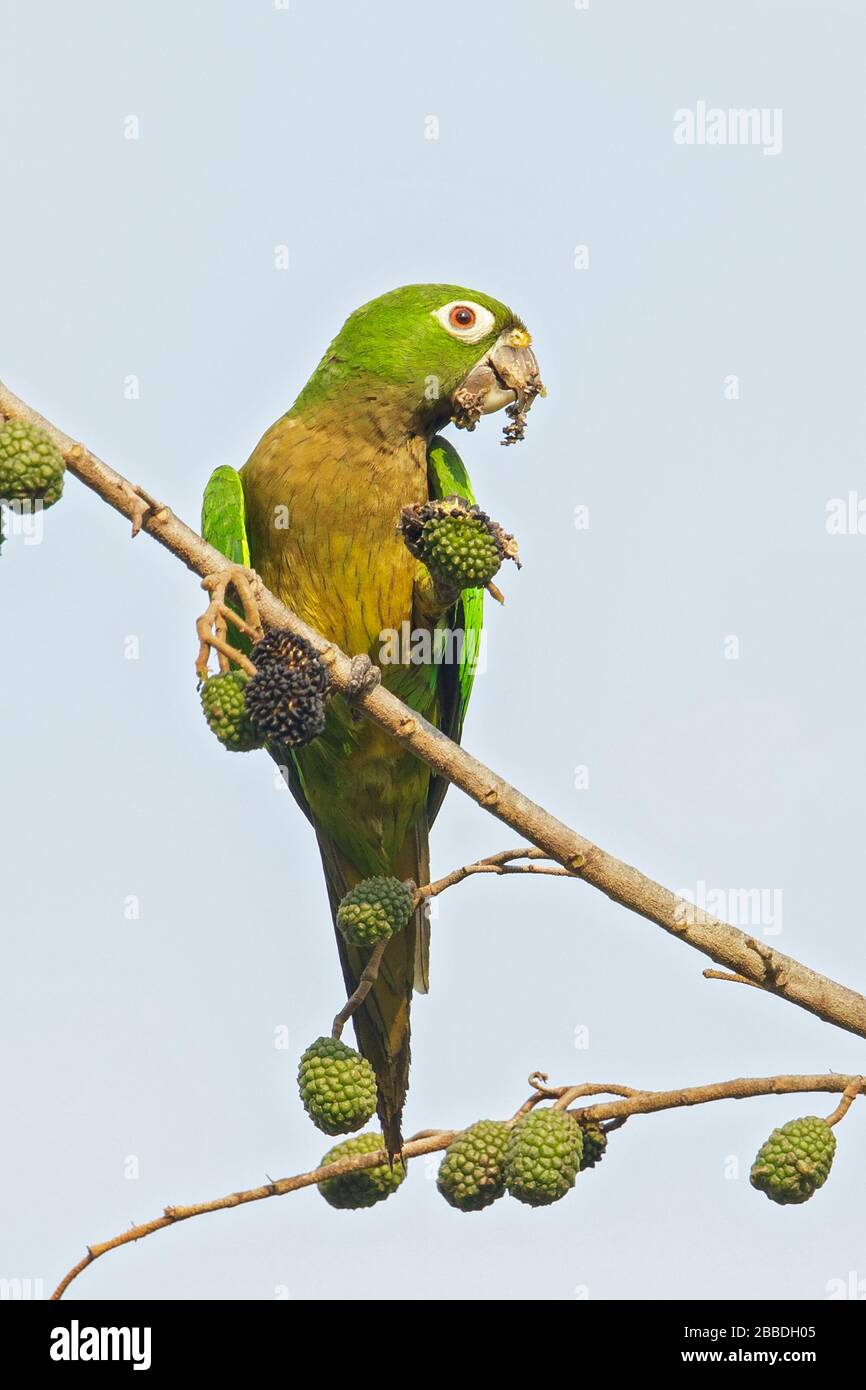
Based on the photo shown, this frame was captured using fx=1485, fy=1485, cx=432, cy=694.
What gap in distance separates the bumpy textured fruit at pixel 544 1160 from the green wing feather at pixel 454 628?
3.20 meters

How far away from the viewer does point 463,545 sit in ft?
16.0

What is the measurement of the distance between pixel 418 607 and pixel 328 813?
1115mm

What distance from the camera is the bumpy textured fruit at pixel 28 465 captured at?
376 centimetres

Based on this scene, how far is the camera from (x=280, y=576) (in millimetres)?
6957

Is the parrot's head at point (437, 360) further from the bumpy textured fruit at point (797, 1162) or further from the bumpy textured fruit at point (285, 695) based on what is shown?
the bumpy textured fruit at point (797, 1162)

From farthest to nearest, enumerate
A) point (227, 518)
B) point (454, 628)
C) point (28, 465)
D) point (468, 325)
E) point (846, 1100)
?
1. point (468, 325)
2. point (454, 628)
3. point (227, 518)
4. point (846, 1100)
5. point (28, 465)

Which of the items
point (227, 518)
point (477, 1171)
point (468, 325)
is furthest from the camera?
point (468, 325)

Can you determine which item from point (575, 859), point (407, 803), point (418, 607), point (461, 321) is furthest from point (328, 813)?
point (575, 859)

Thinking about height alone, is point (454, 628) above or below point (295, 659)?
above

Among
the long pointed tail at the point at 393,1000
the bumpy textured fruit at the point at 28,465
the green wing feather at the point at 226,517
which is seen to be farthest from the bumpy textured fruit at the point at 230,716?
the green wing feather at the point at 226,517

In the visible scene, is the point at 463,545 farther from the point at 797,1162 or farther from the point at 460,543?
the point at 797,1162

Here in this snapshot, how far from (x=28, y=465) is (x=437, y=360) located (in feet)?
12.5

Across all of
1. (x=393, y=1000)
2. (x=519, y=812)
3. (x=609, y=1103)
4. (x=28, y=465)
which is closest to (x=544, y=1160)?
(x=609, y=1103)
